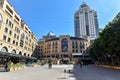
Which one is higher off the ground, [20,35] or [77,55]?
[20,35]

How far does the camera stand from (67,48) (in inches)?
4235

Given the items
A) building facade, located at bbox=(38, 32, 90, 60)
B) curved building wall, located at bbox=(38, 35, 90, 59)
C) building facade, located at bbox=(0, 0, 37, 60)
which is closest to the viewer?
building facade, located at bbox=(0, 0, 37, 60)

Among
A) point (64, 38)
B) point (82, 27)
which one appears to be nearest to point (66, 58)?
point (64, 38)

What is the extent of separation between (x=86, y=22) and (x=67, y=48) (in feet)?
290

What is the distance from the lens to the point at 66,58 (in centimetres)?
10388

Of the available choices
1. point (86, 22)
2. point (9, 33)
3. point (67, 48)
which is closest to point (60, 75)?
point (9, 33)

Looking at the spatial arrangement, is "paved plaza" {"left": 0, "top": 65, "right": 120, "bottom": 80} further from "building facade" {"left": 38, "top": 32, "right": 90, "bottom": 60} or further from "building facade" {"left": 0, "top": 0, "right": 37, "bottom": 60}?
"building facade" {"left": 38, "top": 32, "right": 90, "bottom": 60}

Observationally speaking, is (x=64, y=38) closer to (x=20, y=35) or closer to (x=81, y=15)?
(x=20, y=35)

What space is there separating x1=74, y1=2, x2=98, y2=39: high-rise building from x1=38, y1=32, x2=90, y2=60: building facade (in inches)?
2901

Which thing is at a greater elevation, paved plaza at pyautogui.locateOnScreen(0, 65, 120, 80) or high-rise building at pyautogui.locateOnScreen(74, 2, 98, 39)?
high-rise building at pyautogui.locateOnScreen(74, 2, 98, 39)

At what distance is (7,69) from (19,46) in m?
35.6

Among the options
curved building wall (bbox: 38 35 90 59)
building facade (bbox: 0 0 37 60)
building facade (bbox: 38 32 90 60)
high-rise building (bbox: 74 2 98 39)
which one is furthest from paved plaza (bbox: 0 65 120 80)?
high-rise building (bbox: 74 2 98 39)

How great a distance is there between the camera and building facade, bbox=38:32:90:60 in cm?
10506

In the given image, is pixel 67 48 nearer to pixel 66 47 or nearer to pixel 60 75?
pixel 66 47
